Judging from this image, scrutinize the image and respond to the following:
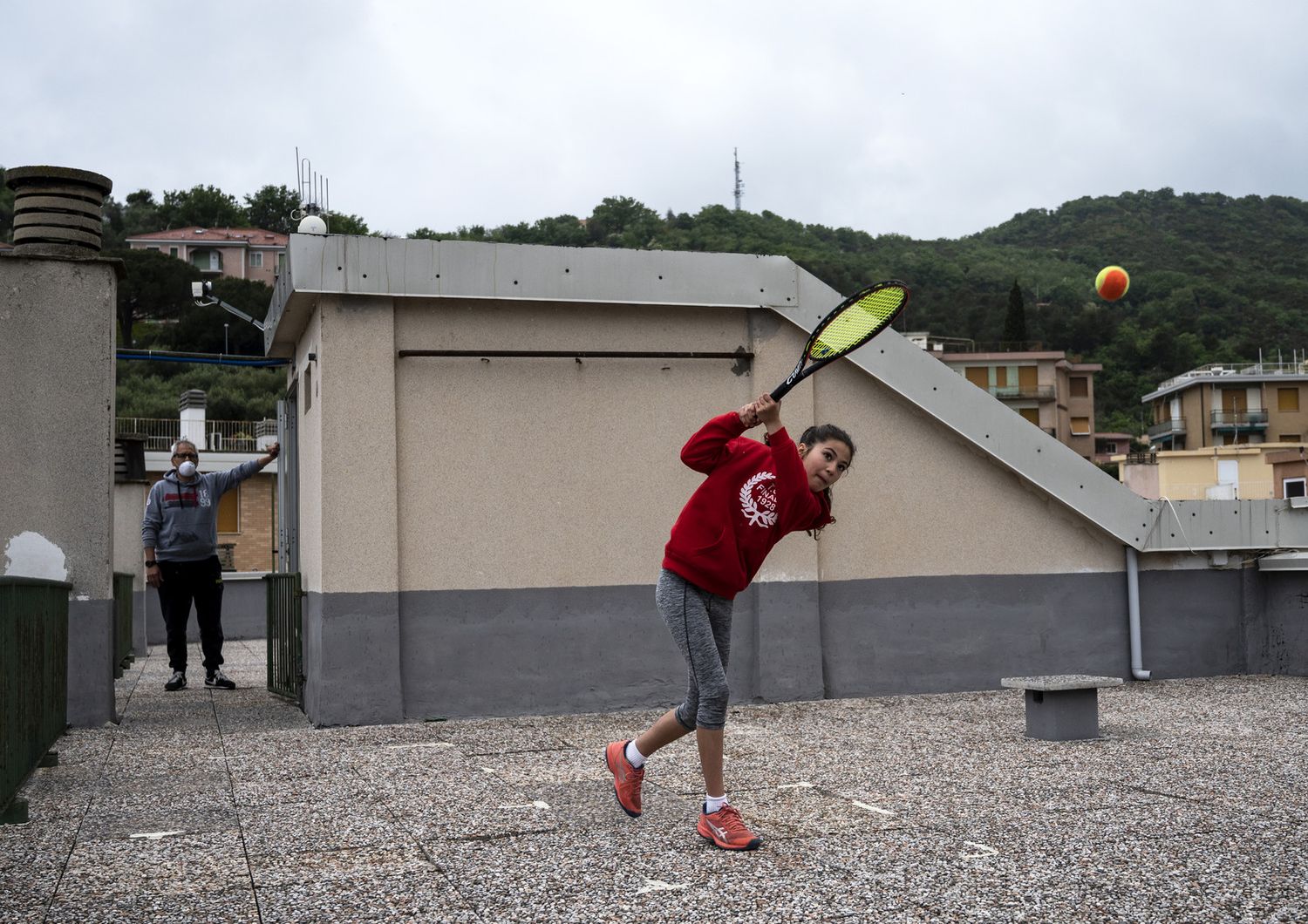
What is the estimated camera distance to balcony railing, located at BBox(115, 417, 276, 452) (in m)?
49.5

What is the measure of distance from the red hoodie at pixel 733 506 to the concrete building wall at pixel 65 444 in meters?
5.03

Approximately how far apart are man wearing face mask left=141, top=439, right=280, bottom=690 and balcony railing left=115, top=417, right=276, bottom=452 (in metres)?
38.7

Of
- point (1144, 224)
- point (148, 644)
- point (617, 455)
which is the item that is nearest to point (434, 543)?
point (617, 455)

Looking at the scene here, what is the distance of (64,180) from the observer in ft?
28.8

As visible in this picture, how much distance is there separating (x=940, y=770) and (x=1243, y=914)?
2714 mm

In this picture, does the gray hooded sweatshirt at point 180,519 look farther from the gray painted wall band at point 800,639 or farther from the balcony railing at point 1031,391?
the balcony railing at point 1031,391

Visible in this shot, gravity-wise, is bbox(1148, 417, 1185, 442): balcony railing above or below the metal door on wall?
above

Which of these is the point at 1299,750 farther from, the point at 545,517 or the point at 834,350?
the point at 545,517

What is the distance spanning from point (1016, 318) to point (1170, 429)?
969 inches

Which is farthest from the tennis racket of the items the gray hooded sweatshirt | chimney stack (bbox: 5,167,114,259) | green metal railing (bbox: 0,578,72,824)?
the gray hooded sweatshirt

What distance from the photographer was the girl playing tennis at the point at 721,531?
517cm

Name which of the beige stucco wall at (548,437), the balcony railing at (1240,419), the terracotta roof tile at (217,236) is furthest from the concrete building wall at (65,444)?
the terracotta roof tile at (217,236)

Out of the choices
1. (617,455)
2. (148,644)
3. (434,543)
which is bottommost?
(148,644)

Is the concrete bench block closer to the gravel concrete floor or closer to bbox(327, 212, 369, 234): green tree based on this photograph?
the gravel concrete floor
